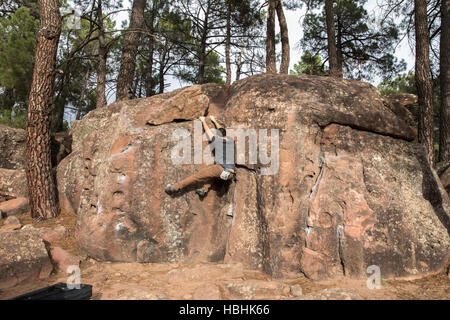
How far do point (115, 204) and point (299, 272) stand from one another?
3109mm

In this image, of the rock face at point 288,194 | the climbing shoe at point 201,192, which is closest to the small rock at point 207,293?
the rock face at point 288,194

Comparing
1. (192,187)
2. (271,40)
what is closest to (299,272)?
(192,187)

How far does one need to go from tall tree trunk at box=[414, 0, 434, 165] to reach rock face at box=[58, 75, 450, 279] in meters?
2.69

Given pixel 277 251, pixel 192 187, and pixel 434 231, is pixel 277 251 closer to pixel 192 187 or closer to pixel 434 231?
pixel 192 187

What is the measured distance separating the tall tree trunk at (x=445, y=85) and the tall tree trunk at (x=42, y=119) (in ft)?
32.4

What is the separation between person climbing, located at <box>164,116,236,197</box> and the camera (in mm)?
5030

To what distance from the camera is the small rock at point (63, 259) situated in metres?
4.69

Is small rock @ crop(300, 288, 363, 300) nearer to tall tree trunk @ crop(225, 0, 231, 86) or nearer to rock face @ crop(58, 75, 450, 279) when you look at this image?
rock face @ crop(58, 75, 450, 279)

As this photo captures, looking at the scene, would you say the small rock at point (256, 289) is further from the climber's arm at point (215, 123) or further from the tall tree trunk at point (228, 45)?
the tall tree trunk at point (228, 45)

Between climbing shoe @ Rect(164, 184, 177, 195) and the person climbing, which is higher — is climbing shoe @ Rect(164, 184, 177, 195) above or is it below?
below

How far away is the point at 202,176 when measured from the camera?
201 inches

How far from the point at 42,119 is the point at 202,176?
4.02 metres

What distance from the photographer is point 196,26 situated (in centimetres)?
1327

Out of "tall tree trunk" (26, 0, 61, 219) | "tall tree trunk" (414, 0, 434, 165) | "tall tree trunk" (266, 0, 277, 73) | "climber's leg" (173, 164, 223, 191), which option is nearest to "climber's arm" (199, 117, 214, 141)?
"climber's leg" (173, 164, 223, 191)
